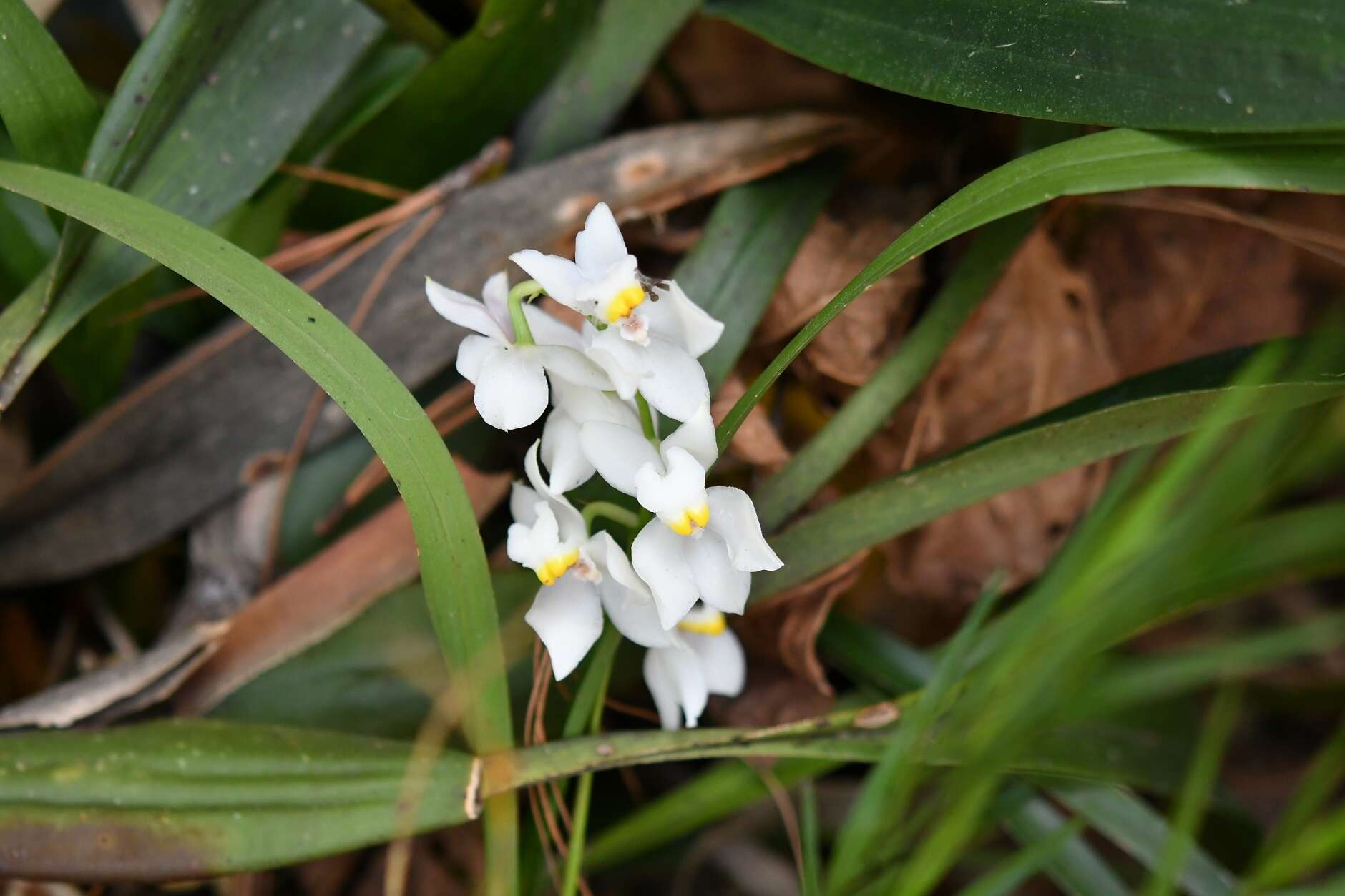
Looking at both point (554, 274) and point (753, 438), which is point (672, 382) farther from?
point (753, 438)

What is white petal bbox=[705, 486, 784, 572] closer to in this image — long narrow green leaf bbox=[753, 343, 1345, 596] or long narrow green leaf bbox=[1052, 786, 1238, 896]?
long narrow green leaf bbox=[753, 343, 1345, 596]

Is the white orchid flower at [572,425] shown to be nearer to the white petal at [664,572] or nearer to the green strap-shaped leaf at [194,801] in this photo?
the white petal at [664,572]

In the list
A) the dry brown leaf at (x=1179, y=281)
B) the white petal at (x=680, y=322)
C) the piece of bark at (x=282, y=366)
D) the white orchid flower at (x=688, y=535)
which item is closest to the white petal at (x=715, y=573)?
the white orchid flower at (x=688, y=535)

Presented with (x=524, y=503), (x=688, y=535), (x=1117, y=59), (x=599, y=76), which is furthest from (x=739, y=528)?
(x=599, y=76)

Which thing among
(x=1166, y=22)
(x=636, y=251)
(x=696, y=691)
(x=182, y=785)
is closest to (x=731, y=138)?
(x=636, y=251)

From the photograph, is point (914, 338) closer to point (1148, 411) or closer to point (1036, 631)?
point (1148, 411)

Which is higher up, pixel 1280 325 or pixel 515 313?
pixel 1280 325

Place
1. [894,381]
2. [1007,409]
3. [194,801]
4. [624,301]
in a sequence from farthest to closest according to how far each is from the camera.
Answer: [1007,409] < [894,381] < [194,801] < [624,301]
